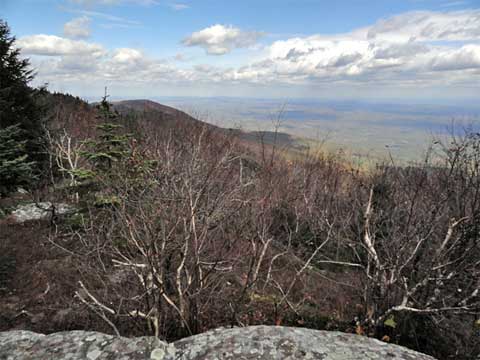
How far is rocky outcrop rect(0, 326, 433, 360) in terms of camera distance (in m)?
2.46

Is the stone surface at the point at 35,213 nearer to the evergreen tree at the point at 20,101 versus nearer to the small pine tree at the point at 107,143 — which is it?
the evergreen tree at the point at 20,101

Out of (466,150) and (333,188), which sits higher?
(466,150)

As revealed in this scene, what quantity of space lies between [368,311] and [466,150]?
5430 mm

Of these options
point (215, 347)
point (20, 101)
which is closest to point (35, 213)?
point (20, 101)

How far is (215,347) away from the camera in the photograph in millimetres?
2549

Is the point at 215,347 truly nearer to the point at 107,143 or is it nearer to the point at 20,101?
the point at 107,143

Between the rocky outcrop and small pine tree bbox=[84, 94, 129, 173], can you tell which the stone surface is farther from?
the rocky outcrop

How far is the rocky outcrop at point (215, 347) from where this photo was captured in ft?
8.05

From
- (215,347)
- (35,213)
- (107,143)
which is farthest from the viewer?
(35,213)

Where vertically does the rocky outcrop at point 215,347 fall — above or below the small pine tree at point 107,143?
below

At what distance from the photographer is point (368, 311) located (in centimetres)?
425

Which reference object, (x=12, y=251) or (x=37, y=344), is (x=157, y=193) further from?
(x=12, y=251)

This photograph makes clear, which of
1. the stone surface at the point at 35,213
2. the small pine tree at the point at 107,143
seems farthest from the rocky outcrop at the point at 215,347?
the stone surface at the point at 35,213

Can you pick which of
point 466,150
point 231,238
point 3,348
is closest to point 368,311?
point 231,238
